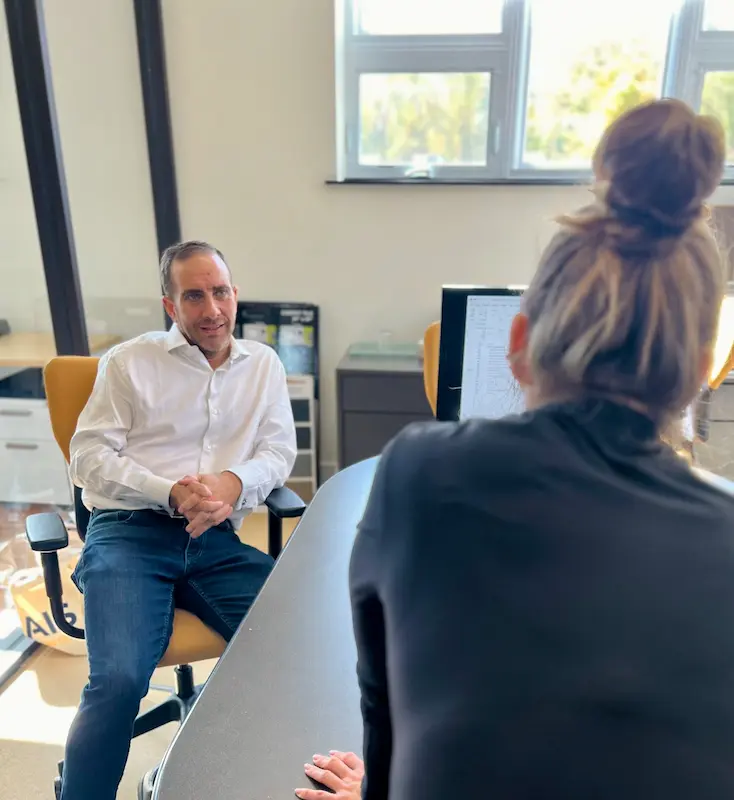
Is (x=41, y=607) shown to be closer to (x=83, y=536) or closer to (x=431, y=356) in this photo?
(x=83, y=536)

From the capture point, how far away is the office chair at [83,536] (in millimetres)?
1436

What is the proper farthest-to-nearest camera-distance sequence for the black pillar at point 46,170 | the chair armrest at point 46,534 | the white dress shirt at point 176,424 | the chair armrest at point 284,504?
1. the black pillar at point 46,170
2. the white dress shirt at point 176,424
3. the chair armrest at point 284,504
4. the chair armrest at point 46,534

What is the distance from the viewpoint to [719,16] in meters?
2.72

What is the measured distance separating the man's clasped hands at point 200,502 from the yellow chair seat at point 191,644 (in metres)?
0.21

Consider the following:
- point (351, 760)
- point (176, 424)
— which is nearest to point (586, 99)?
point (176, 424)

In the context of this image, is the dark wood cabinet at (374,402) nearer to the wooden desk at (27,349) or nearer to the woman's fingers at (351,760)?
the wooden desk at (27,349)

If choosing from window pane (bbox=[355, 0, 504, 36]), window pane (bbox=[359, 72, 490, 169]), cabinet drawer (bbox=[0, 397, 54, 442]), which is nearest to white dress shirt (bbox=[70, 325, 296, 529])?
cabinet drawer (bbox=[0, 397, 54, 442])

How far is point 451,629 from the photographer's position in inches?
21.5

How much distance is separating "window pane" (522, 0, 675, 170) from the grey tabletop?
93.8 inches

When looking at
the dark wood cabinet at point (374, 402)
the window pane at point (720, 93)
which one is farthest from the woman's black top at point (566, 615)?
the window pane at point (720, 93)

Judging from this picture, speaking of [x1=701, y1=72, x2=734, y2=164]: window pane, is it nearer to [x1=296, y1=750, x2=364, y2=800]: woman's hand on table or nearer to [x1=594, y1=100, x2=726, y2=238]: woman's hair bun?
[x1=594, y1=100, x2=726, y2=238]: woman's hair bun

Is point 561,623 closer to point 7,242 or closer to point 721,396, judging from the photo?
point 721,396


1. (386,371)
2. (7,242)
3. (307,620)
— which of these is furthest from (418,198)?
(307,620)

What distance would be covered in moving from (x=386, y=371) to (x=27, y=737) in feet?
5.45
